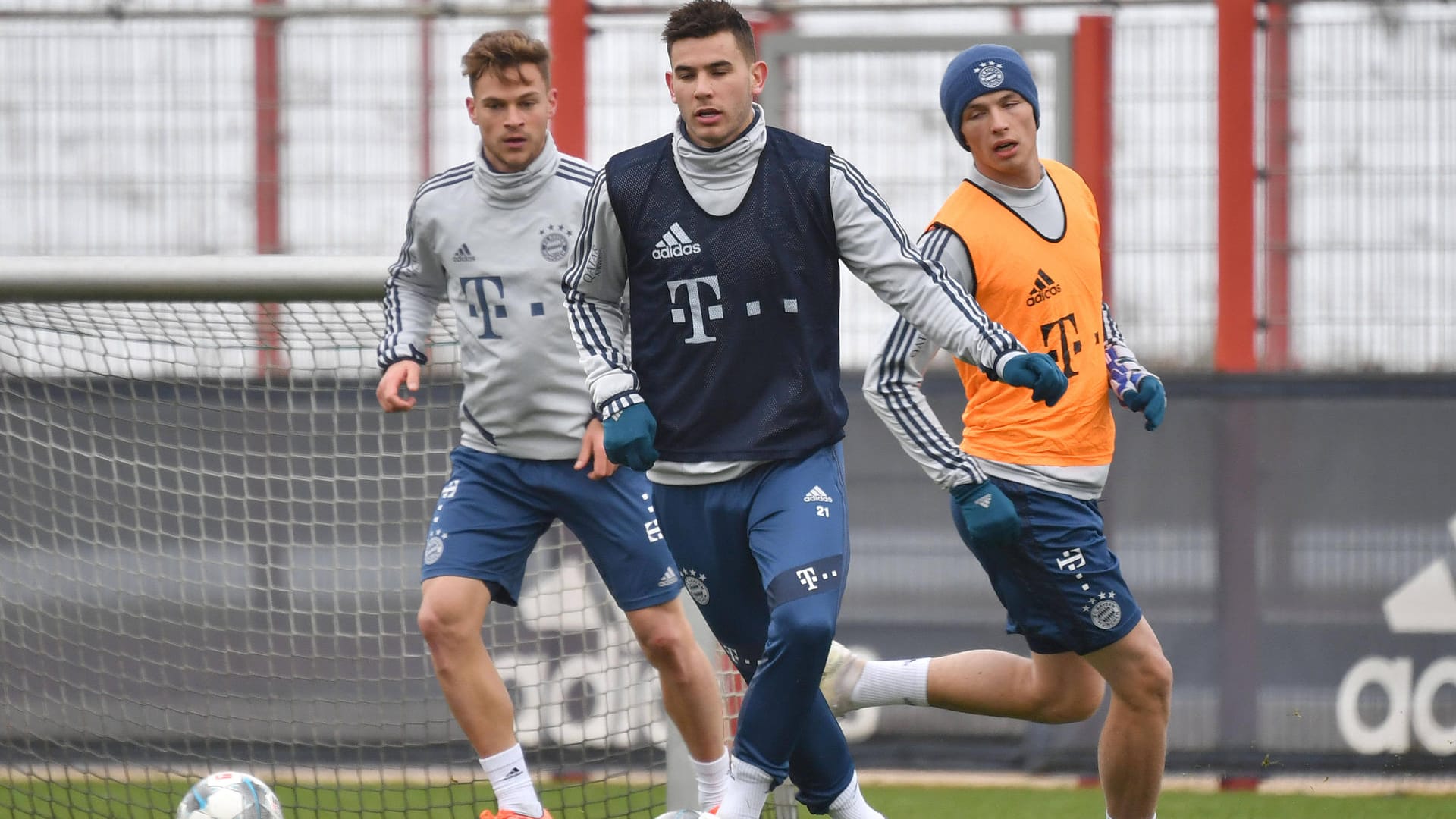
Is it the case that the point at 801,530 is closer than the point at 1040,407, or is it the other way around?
the point at 801,530

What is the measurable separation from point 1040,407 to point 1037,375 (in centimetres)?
61

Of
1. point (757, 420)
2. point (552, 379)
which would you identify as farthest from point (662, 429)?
point (552, 379)

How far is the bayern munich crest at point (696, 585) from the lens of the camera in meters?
3.74

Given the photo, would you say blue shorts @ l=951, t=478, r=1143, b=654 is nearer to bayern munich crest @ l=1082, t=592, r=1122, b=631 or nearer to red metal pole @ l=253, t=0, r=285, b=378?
bayern munich crest @ l=1082, t=592, r=1122, b=631

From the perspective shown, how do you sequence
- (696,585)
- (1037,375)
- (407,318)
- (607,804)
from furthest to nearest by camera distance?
1. (607,804)
2. (407,318)
3. (696,585)
4. (1037,375)

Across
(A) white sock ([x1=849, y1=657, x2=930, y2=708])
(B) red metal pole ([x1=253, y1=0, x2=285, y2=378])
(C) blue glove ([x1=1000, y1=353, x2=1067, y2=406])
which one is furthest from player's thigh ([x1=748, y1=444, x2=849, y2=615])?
(B) red metal pole ([x1=253, y1=0, x2=285, y2=378])

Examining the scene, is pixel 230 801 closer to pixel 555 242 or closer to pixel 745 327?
pixel 555 242

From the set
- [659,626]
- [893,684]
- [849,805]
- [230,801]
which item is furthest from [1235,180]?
[230,801]

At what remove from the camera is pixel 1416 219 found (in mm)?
6098

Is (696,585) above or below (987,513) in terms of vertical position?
below

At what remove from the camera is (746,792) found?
3508mm

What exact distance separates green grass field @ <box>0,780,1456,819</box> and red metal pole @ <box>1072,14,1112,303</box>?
190cm

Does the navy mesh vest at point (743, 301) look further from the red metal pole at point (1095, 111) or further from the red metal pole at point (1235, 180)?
the red metal pole at point (1235, 180)

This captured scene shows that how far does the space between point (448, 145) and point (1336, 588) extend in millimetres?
3769
